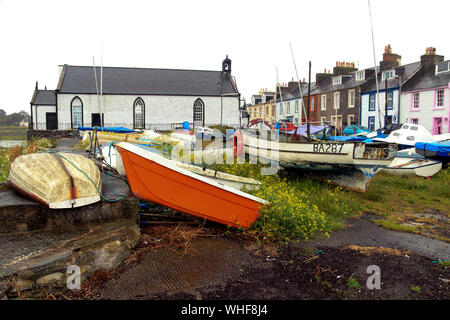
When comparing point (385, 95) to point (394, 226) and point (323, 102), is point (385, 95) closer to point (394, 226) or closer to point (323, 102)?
point (323, 102)

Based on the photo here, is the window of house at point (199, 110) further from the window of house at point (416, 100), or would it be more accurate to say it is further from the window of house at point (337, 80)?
the window of house at point (416, 100)

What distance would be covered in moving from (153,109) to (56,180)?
40522 millimetres

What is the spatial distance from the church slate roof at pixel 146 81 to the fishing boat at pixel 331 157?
35.6 meters

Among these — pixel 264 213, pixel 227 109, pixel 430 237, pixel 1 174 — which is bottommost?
pixel 430 237

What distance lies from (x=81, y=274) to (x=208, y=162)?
7.09 m

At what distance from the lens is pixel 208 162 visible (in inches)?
448

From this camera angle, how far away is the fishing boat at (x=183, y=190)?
248 inches

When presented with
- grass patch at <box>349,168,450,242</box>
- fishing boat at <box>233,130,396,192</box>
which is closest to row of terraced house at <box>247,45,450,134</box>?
grass patch at <box>349,168,450,242</box>

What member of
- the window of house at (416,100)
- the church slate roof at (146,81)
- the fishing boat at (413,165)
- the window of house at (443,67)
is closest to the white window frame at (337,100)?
the window of house at (416,100)

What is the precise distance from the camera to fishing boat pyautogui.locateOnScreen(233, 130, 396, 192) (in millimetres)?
10414

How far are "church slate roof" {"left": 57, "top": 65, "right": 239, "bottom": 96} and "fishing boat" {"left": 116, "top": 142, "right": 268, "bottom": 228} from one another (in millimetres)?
39991

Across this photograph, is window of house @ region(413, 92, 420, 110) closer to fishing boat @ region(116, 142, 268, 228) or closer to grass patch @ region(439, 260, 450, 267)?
grass patch @ region(439, 260, 450, 267)
